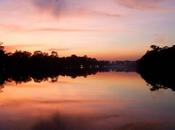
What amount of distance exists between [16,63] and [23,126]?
119 m

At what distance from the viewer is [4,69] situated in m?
116

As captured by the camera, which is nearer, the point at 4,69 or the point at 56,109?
the point at 56,109

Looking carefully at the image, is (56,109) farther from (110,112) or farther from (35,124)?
(35,124)

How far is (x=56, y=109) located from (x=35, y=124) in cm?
681

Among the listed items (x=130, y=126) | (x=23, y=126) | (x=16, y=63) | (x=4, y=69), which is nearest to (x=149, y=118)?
(x=130, y=126)

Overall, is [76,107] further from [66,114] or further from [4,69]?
[4,69]

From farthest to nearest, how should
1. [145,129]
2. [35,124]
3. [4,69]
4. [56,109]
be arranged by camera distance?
[4,69] < [56,109] < [35,124] < [145,129]

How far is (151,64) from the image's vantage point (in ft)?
472

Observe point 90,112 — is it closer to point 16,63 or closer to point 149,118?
point 149,118

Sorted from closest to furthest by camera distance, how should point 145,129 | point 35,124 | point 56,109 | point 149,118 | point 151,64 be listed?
point 145,129, point 35,124, point 149,118, point 56,109, point 151,64

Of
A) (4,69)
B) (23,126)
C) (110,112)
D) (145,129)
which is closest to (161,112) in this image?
(110,112)

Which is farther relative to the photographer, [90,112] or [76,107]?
[76,107]

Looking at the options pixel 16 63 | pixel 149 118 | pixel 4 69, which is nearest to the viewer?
pixel 149 118

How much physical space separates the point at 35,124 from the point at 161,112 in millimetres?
7410
